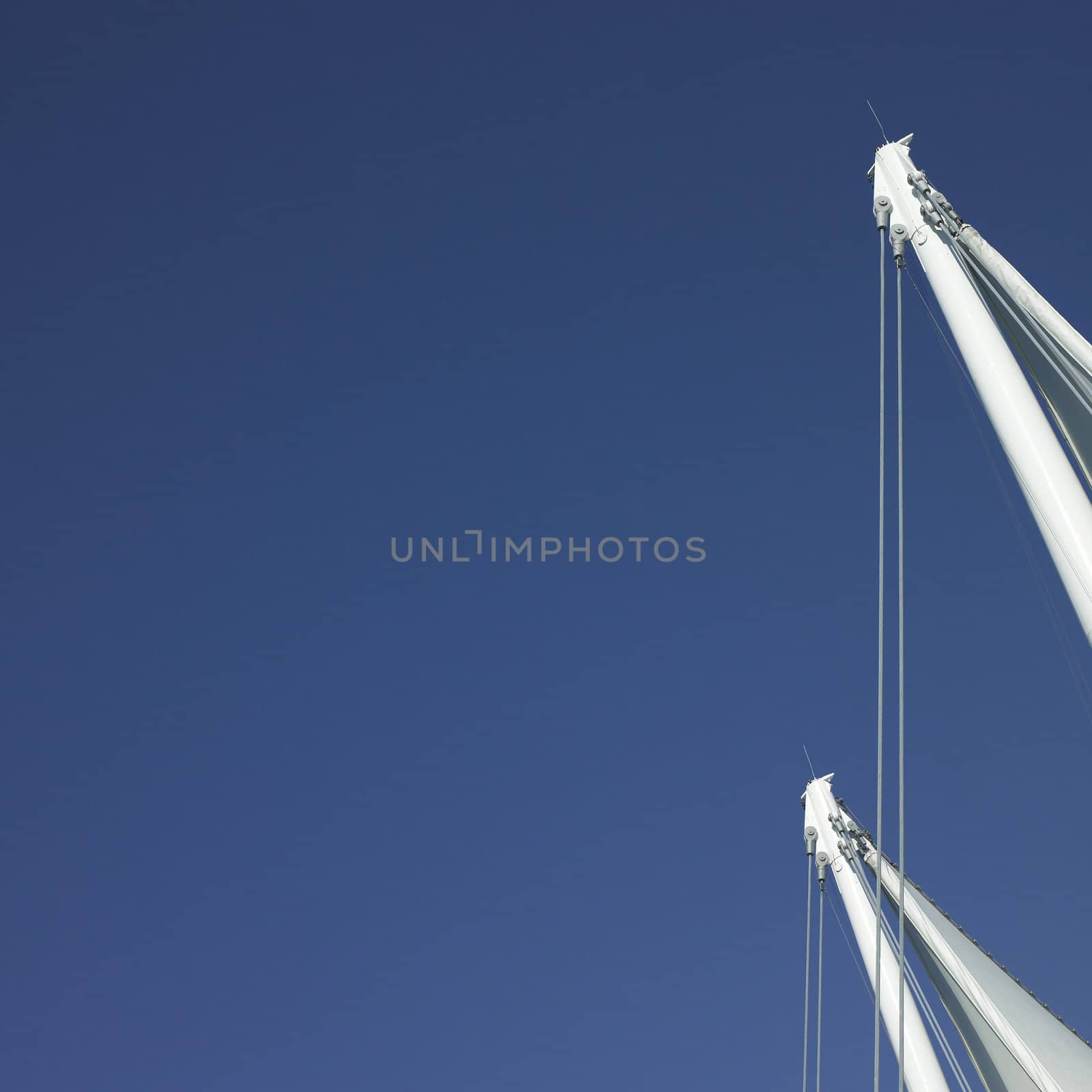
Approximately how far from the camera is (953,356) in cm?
1382

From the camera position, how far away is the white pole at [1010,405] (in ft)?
31.7

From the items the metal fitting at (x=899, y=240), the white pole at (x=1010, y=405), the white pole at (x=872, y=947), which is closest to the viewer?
the white pole at (x=1010, y=405)

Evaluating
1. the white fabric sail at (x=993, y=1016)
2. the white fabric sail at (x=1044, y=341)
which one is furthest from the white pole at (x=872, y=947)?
the white fabric sail at (x=1044, y=341)

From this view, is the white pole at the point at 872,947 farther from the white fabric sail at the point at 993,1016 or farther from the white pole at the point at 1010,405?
the white pole at the point at 1010,405

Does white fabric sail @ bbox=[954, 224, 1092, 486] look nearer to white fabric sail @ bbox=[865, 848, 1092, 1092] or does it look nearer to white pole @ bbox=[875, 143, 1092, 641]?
white pole @ bbox=[875, 143, 1092, 641]

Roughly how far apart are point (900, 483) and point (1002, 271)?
2252 millimetres

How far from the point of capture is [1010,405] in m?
10.6

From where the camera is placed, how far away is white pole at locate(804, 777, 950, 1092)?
2050cm

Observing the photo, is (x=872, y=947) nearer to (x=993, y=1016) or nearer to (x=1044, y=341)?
(x=993, y=1016)

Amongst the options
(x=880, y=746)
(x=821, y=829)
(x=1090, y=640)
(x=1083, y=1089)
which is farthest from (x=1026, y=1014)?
(x=1090, y=640)

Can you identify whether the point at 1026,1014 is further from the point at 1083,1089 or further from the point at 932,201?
the point at 932,201

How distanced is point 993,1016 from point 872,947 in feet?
8.69

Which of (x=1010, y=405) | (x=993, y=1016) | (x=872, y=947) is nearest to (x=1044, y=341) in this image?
(x=1010, y=405)

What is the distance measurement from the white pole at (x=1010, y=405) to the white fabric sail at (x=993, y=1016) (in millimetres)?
11541
